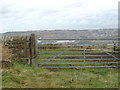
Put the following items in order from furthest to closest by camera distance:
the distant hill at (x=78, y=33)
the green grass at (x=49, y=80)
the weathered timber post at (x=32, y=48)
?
the distant hill at (x=78, y=33)
the weathered timber post at (x=32, y=48)
the green grass at (x=49, y=80)

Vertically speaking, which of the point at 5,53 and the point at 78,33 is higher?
the point at 78,33

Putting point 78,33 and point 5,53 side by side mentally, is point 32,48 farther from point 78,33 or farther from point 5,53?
point 78,33

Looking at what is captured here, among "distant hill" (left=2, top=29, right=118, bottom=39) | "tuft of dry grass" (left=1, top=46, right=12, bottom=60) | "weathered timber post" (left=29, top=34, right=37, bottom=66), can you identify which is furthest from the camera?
"distant hill" (left=2, top=29, right=118, bottom=39)

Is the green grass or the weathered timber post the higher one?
the weathered timber post

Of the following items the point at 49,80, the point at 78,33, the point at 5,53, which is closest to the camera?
the point at 49,80

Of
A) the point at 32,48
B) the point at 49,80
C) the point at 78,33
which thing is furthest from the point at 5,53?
the point at 78,33

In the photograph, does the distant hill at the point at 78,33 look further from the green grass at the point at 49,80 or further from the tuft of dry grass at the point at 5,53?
the green grass at the point at 49,80

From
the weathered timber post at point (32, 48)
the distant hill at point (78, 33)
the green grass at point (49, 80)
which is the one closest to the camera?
the green grass at point (49, 80)

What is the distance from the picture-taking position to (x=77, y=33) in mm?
10891

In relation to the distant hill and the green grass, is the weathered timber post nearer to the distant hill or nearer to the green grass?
the distant hill

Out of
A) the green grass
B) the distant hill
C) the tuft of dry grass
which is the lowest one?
the green grass

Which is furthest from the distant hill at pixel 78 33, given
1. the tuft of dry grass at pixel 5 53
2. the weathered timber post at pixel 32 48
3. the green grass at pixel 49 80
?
the green grass at pixel 49 80

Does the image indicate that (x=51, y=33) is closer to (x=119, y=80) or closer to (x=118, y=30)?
(x=118, y=30)

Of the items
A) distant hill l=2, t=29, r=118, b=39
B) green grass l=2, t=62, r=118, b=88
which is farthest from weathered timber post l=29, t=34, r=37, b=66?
green grass l=2, t=62, r=118, b=88
